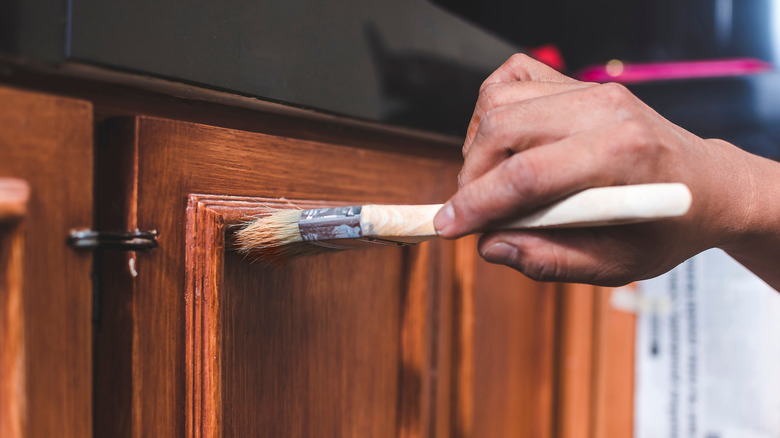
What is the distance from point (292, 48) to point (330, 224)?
124 mm

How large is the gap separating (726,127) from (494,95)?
0.82 metres

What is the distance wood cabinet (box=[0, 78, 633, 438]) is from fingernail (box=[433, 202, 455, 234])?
0.11m

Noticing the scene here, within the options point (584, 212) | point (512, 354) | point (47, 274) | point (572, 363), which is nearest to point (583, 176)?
point (584, 212)

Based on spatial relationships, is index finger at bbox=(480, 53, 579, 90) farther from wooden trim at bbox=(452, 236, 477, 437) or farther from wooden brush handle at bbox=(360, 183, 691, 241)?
wooden trim at bbox=(452, 236, 477, 437)

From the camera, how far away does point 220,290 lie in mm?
330

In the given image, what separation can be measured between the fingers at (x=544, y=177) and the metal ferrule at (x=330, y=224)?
63 millimetres

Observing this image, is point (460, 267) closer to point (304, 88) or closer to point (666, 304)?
point (304, 88)

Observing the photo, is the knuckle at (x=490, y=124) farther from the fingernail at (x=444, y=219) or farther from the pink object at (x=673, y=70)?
the pink object at (x=673, y=70)

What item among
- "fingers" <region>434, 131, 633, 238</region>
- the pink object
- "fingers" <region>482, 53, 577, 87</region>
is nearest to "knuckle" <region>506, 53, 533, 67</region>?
"fingers" <region>482, 53, 577, 87</region>

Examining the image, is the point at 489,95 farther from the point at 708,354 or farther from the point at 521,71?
the point at 708,354

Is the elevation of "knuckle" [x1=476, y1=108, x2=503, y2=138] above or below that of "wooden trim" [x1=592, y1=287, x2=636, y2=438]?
above

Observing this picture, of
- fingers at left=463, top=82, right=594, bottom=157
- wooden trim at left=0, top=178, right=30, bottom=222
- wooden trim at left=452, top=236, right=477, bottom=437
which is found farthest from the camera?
wooden trim at left=452, top=236, right=477, bottom=437

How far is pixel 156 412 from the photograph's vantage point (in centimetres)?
31

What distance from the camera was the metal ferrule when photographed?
321 millimetres
